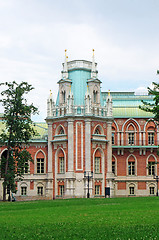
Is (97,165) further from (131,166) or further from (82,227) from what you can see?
(82,227)

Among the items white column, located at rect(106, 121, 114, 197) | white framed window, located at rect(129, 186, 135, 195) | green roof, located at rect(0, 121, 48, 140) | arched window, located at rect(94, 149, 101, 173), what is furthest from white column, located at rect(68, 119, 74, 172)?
white framed window, located at rect(129, 186, 135, 195)

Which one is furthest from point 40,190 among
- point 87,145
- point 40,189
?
point 87,145

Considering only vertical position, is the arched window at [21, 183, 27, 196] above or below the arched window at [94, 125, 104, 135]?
below

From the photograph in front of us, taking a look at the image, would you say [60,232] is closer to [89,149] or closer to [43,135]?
[89,149]

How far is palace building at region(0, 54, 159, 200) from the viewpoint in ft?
180

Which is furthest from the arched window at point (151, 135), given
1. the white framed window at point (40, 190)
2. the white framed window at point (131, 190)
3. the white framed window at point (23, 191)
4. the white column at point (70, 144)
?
the white framed window at point (23, 191)

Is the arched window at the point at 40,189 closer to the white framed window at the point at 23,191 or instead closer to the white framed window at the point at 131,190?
the white framed window at the point at 23,191

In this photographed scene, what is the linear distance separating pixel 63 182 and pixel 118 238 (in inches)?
1528

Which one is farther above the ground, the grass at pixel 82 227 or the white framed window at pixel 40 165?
the white framed window at pixel 40 165

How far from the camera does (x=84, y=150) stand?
54.8 m

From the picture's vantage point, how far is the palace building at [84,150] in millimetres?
54719

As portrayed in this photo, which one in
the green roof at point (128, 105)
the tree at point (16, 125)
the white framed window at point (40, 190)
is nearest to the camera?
the tree at point (16, 125)

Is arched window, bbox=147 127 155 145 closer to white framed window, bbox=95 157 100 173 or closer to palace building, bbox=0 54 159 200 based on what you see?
palace building, bbox=0 54 159 200

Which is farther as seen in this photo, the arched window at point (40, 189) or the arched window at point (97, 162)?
the arched window at point (40, 189)
